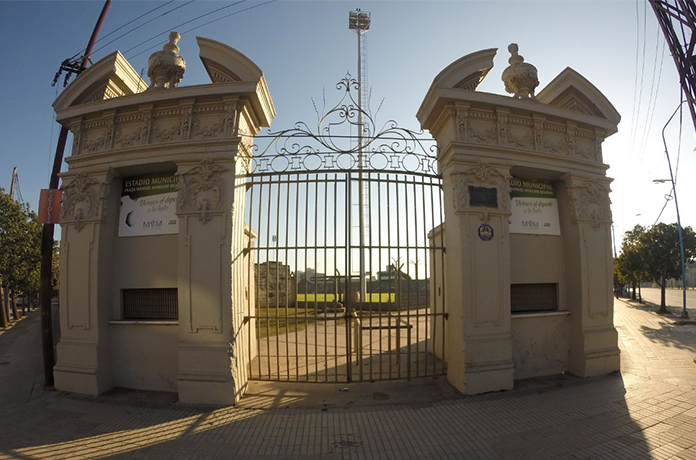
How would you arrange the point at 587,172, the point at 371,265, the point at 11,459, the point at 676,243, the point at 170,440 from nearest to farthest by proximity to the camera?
the point at 11,459, the point at 170,440, the point at 371,265, the point at 587,172, the point at 676,243

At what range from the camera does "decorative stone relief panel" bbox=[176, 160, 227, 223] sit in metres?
5.41

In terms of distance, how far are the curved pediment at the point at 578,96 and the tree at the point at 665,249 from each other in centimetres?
1587

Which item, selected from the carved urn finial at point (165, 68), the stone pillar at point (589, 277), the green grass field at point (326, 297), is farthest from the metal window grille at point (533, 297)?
the carved urn finial at point (165, 68)

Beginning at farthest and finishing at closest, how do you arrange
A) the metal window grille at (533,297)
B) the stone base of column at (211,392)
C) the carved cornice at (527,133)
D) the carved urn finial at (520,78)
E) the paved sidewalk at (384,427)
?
the carved urn finial at (520,78) → the metal window grille at (533,297) → the carved cornice at (527,133) → the stone base of column at (211,392) → the paved sidewalk at (384,427)

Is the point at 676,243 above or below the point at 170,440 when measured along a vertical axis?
above

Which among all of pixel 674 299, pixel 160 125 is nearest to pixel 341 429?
pixel 160 125

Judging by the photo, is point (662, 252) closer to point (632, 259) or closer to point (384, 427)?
point (632, 259)

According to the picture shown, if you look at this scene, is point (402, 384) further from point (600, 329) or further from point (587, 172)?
point (587, 172)

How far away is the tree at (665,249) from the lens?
57.6 ft

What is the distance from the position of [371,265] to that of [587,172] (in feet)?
15.3

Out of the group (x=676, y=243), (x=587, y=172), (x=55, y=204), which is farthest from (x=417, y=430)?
(x=676, y=243)

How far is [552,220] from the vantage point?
6500 mm

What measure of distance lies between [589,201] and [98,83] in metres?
9.53

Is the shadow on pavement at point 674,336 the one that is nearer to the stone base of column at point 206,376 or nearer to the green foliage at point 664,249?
the green foliage at point 664,249
